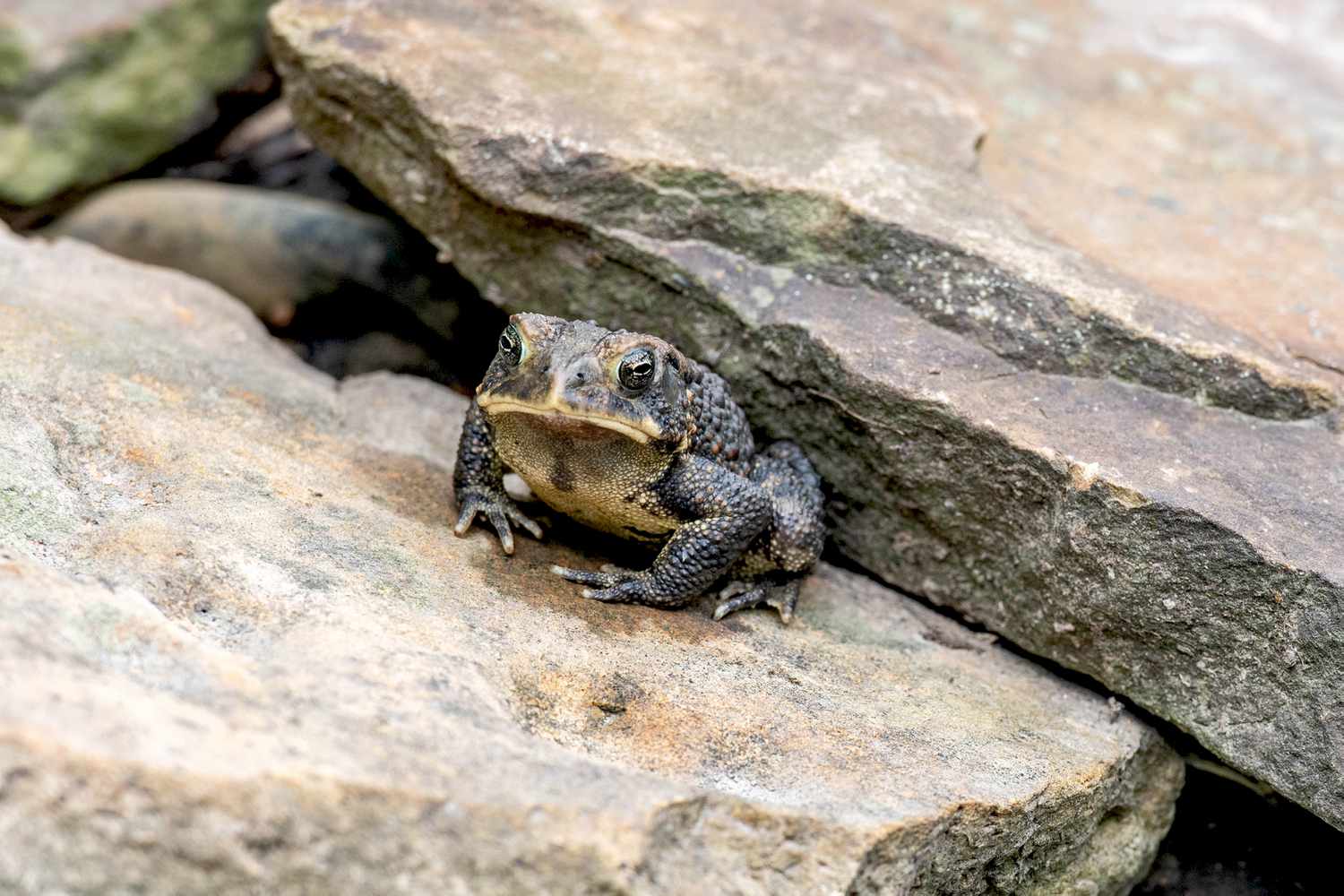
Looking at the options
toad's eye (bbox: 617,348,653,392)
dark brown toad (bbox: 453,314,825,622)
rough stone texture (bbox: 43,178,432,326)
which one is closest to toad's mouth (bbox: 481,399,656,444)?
dark brown toad (bbox: 453,314,825,622)

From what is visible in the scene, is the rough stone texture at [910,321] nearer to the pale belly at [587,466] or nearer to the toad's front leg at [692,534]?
the toad's front leg at [692,534]

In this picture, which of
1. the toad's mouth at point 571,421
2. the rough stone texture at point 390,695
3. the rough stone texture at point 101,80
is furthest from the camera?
the rough stone texture at point 101,80

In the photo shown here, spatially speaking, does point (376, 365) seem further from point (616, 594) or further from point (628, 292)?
point (616, 594)

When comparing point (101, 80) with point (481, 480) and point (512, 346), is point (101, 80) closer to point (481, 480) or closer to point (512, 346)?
point (481, 480)

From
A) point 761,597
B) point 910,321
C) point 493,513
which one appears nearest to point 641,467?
point 493,513

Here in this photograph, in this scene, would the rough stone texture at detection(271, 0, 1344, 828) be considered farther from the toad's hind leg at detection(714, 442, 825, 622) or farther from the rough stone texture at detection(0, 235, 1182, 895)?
the rough stone texture at detection(0, 235, 1182, 895)

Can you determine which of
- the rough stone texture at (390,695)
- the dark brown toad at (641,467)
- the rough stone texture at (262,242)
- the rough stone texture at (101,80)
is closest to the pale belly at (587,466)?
the dark brown toad at (641,467)
